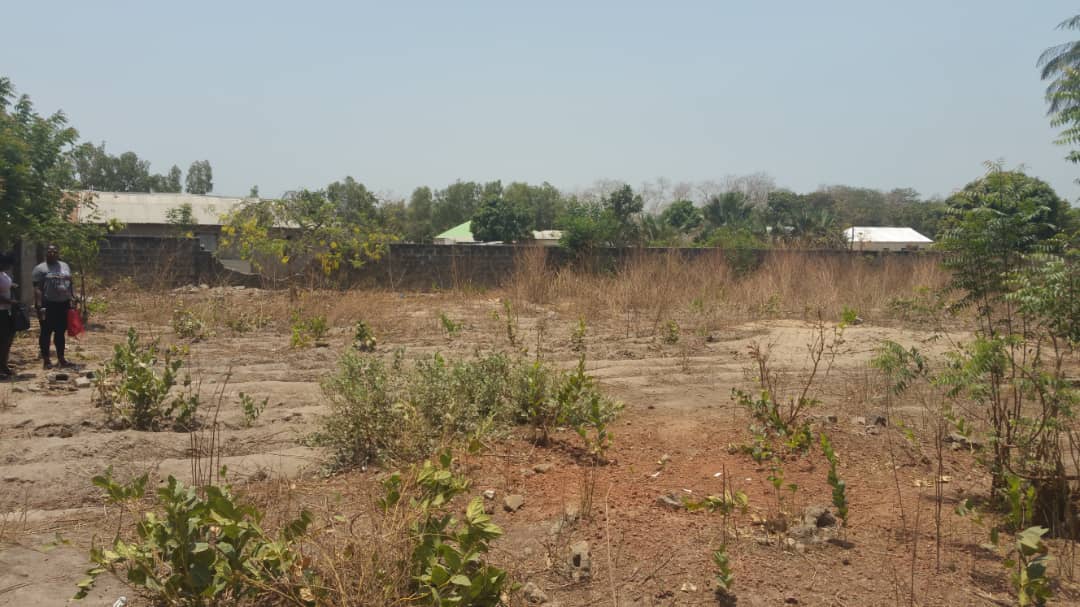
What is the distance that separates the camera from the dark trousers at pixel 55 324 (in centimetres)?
717

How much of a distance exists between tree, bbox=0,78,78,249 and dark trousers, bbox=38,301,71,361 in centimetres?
155

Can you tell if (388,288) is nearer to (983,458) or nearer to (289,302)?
(289,302)

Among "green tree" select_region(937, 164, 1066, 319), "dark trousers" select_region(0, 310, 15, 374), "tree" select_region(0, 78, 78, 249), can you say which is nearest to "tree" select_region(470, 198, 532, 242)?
"tree" select_region(0, 78, 78, 249)

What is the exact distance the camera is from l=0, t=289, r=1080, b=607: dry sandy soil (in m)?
2.82

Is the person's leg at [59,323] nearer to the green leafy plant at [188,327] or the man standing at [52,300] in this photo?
the man standing at [52,300]

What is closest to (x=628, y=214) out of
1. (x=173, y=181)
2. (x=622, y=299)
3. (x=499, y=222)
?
(x=499, y=222)

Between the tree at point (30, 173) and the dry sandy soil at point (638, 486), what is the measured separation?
179 cm

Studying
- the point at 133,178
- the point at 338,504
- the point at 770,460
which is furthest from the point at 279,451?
the point at 133,178

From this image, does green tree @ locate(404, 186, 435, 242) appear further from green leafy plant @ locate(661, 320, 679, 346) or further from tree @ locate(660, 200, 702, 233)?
green leafy plant @ locate(661, 320, 679, 346)

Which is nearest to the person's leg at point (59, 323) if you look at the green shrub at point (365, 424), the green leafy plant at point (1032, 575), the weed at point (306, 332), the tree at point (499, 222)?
the weed at point (306, 332)

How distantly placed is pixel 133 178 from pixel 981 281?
214 feet

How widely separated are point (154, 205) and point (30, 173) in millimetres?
27335

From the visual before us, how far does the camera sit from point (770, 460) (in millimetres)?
4305

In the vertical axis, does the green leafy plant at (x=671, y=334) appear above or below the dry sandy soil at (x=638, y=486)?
above
